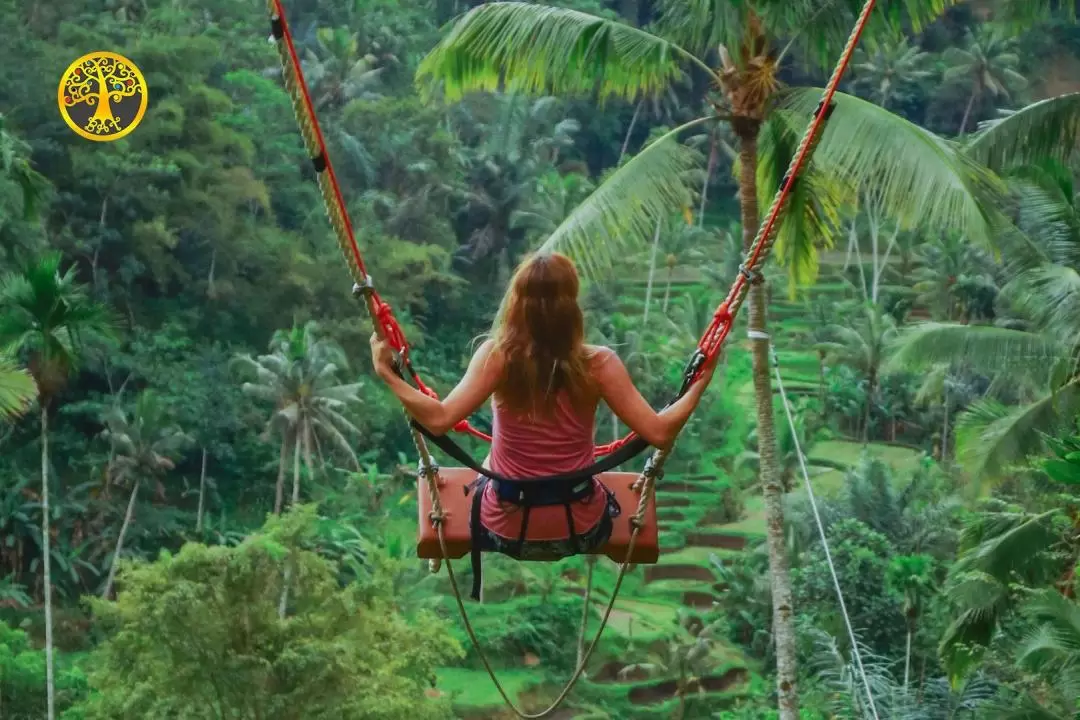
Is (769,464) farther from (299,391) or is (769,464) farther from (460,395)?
(299,391)

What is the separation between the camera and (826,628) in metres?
17.7

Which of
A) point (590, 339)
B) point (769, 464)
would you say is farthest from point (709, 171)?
point (769, 464)

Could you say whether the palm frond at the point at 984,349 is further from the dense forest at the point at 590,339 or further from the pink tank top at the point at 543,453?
the pink tank top at the point at 543,453

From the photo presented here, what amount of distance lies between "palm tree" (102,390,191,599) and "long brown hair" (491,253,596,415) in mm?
19894

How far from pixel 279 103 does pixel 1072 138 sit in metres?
21.2

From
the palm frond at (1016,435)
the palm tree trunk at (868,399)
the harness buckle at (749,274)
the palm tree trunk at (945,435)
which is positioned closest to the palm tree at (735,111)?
the palm frond at (1016,435)

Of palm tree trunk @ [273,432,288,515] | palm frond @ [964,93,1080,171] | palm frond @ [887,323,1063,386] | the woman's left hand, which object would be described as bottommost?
palm tree trunk @ [273,432,288,515]

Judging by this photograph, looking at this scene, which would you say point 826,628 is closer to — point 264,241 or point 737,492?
point 737,492

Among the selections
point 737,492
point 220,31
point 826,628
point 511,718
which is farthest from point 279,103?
point 826,628

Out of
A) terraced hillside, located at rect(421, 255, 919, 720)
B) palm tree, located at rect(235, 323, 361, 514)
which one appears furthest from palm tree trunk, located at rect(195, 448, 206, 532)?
terraced hillside, located at rect(421, 255, 919, 720)

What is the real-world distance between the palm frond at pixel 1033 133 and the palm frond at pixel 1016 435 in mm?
1614

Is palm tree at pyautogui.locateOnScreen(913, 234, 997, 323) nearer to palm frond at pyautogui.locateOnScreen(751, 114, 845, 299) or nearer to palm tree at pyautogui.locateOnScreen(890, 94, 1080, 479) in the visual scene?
palm tree at pyautogui.locateOnScreen(890, 94, 1080, 479)

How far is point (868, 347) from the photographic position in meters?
26.2

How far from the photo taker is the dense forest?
856 centimetres
